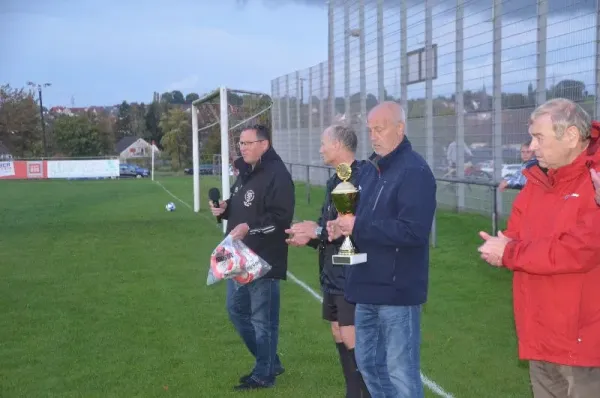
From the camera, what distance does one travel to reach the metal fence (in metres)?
12.2

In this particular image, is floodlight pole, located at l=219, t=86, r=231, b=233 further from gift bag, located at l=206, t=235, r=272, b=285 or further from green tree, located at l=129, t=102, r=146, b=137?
green tree, located at l=129, t=102, r=146, b=137

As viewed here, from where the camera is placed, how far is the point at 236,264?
539 cm

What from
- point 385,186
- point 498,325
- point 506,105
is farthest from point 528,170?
point 506,105

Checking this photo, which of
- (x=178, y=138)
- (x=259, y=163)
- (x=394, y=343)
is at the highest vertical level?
(x=178, y=138)

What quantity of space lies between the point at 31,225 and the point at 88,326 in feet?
38.9

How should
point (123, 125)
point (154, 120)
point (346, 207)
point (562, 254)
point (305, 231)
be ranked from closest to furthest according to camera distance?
point (562, 254) < point (346, 207) < point (305, 231) < point (154, 120) < point (123, 125)

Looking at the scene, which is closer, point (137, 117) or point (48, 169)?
point (48, 169)

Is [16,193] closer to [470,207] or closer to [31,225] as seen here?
[31,225]

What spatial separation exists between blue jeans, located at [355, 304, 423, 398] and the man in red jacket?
0.73 m

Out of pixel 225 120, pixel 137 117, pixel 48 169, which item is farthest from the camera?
pixel 137 117

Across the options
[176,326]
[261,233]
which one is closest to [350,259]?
[261,233]

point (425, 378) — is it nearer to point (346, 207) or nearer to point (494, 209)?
point (346, 207)

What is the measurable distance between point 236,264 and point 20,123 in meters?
76.1

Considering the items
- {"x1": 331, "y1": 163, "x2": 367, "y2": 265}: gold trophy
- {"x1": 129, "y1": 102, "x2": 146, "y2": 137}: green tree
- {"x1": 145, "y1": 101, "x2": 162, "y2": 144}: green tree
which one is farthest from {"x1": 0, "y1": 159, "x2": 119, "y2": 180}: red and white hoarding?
{"x1": 129, "y1": 102, "x2": 146, "y2": 137}: green tree
